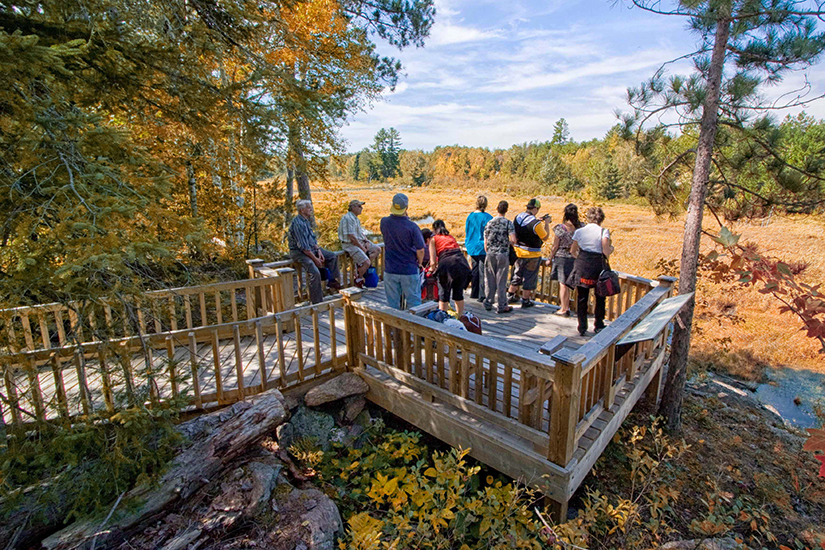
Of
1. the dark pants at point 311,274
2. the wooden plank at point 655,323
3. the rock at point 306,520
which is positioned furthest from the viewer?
the dark pants at point 311,274

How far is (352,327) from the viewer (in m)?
4.66

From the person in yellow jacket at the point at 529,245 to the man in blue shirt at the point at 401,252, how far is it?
2163 millimetres

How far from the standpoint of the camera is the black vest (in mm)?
6195

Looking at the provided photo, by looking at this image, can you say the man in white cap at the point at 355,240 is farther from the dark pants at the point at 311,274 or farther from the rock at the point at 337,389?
the rock at the point at 337,389

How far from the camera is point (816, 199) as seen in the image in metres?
5.02

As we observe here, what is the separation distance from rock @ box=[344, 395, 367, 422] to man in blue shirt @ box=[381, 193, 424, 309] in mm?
1275

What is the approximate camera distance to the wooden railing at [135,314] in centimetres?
238

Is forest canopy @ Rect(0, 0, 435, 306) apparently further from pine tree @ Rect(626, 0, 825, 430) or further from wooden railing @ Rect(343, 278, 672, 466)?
pine tree @ Rect(626, 0, 825, 430)

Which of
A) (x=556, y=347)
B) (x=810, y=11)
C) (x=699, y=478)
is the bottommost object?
(x=699, y=478)

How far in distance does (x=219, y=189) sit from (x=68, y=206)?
637cm

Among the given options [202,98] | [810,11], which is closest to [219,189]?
[202,98]

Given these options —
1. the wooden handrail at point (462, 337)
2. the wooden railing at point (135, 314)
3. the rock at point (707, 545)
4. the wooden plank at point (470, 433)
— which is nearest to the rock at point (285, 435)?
the wooden plank at point (470, 433)

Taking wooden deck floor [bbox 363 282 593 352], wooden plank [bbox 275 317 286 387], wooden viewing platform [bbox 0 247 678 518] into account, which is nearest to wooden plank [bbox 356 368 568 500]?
wooden viewing platform [bbox 0 247 678 518]

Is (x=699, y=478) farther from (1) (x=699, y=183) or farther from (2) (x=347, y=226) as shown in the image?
(2) (x=347, y=226)
